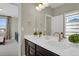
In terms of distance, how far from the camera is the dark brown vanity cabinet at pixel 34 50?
1.87 metres

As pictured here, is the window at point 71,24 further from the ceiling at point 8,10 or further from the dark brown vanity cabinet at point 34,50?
A: the ceiling at point 8,10

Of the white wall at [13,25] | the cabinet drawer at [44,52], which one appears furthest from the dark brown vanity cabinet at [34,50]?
the white wall at [13,25]

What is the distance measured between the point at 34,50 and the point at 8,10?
834 millimetres

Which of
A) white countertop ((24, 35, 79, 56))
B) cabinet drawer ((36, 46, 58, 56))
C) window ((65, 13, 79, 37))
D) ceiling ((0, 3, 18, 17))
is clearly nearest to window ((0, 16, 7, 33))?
ceiling ((0, 3, 18, 17))

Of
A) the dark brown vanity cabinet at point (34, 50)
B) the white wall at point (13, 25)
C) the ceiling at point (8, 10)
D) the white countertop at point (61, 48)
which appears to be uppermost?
the ceiling at point (8, 10)

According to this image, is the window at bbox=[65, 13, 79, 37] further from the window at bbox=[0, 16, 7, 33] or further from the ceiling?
the window at bbox=[0, 16, 7, 33]

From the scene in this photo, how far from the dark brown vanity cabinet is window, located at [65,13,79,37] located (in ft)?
1.44

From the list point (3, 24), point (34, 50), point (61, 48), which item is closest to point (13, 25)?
point (3, 24)

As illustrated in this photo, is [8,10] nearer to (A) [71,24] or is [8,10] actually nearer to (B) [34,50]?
(B) [34,50]

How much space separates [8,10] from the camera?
1.99 meters

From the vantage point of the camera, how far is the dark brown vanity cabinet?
6.15 feet

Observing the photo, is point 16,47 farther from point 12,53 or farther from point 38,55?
point 38,55

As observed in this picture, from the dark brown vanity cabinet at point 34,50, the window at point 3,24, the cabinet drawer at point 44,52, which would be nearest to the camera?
the cabinet drawer at point 44,52

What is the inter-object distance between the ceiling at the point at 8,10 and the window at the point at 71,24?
856mm
